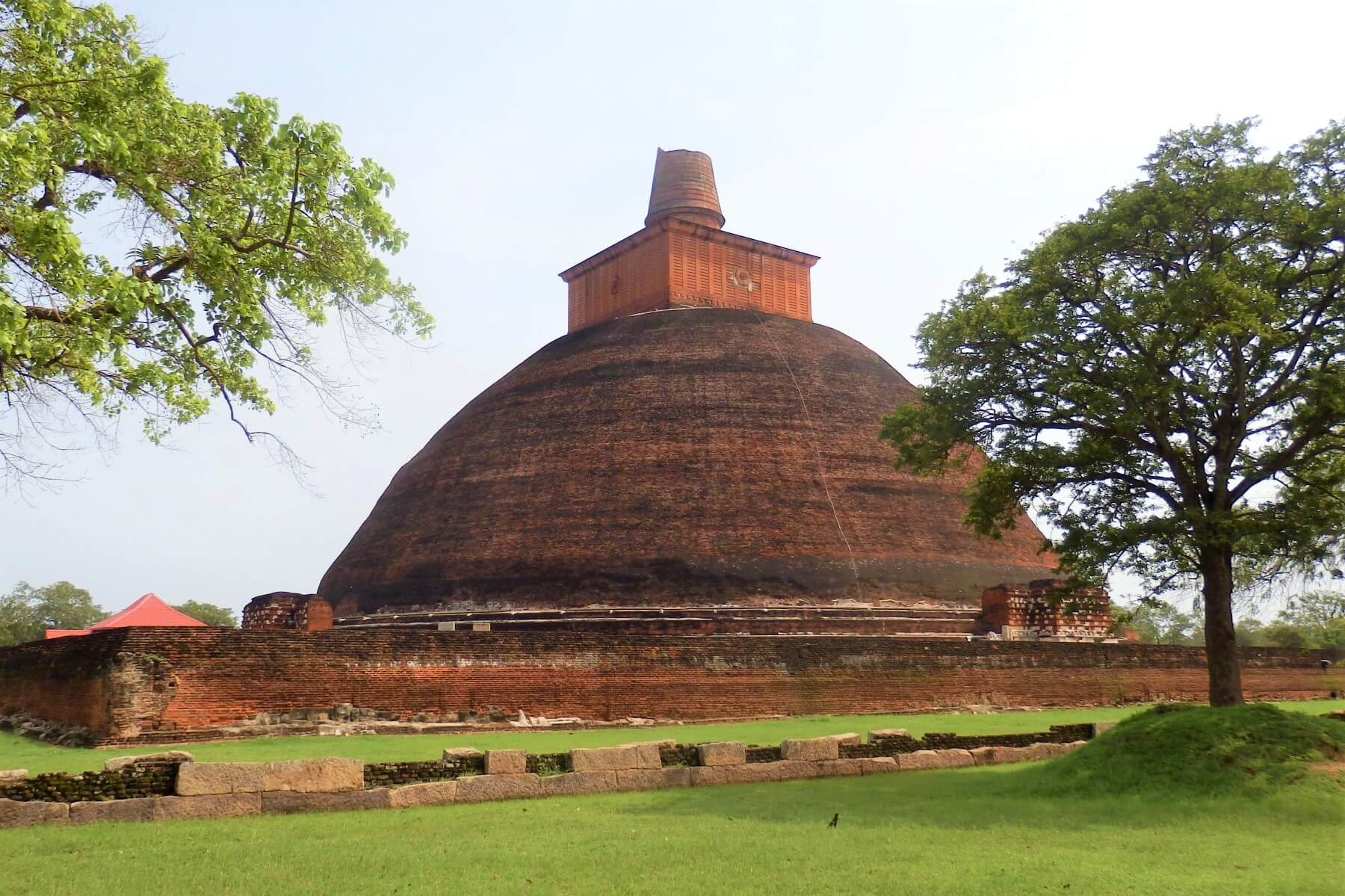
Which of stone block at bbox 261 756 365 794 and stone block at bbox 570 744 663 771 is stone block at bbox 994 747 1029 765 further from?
stone block at bbox 261 756 365 794

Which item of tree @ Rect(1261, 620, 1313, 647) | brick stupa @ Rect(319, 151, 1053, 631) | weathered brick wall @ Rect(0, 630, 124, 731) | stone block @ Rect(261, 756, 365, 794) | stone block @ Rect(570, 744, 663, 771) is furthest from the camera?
tree @ Rect(1261, 620, 1313, 647)

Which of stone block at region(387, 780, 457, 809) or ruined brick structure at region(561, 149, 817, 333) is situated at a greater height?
ruined brick structure at region(561, 149, 817, 333)

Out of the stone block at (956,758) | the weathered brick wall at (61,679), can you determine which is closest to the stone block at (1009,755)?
the stone block at (956,758)

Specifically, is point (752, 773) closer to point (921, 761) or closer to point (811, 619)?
point (921, 761)

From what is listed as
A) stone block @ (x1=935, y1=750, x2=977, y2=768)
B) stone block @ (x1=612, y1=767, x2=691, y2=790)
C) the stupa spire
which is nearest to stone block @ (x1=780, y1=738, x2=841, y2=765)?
stone block @ (x1=612, y1=767, x2=691, y2=790)

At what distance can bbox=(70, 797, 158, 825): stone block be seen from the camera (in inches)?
255

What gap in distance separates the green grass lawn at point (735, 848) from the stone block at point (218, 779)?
37 centimetres

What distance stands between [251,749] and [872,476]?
1408cm

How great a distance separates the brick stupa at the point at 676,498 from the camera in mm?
19484

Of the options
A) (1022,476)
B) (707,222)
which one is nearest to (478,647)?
(1022,476)

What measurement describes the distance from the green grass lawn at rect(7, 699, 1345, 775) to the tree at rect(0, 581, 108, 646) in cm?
4480

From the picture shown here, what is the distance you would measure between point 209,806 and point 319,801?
0.70 meters

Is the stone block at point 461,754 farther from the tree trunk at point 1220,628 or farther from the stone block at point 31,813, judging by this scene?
the tree trunk at point 1220,628

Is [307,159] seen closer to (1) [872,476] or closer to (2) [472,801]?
(2) [472,801]
